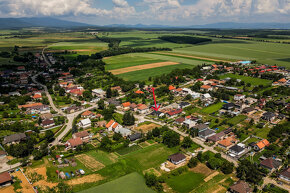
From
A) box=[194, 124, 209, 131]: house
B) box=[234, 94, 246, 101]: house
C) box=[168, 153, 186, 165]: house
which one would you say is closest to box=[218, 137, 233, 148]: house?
box=[194, 124, 209, 131]: house

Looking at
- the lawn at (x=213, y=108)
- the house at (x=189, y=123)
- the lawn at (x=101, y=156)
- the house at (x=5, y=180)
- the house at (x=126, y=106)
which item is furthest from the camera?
the house at (x=126, y=106)

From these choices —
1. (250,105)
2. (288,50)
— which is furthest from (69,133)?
(288,50)

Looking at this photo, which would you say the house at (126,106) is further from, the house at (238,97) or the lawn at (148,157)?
the house at (238,97)

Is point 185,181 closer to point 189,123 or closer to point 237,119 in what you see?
point 189,123

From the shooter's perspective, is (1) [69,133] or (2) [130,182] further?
(1) [69,133]

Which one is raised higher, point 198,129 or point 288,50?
point 288,50

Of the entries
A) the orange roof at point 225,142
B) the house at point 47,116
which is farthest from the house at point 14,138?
the orange roof at point 225,142

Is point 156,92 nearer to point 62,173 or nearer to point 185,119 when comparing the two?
point 185,119
